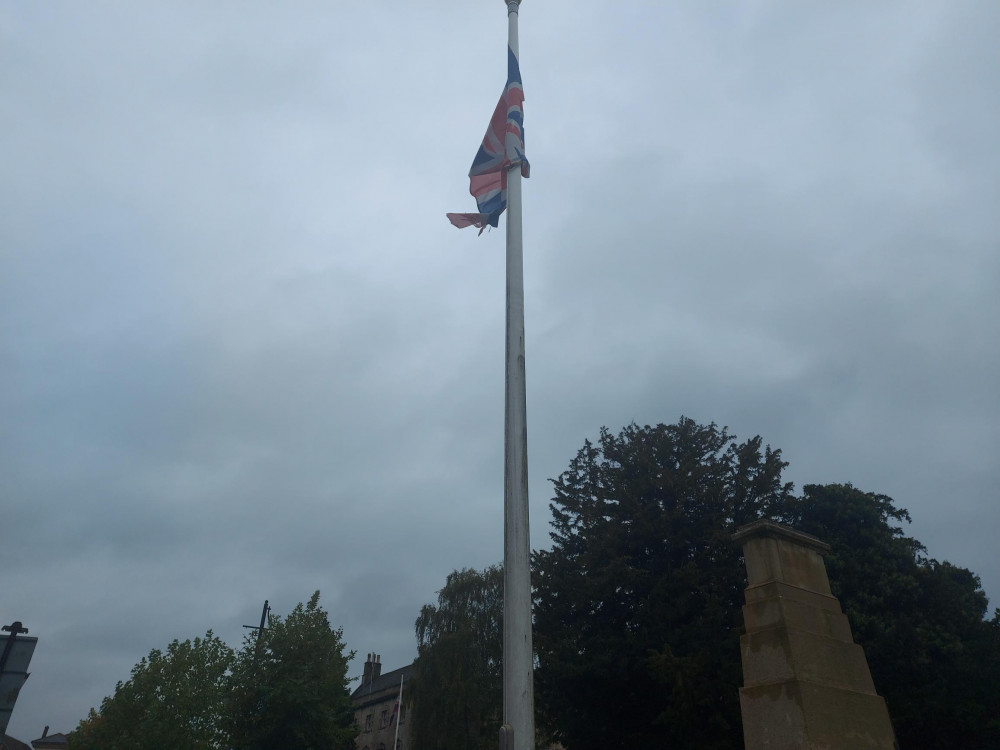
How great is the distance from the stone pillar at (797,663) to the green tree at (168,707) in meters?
28.8

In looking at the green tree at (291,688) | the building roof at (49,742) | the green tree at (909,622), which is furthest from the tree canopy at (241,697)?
the building roof at (49,742)

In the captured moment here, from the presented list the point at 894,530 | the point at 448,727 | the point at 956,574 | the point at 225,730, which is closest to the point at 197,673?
the point at 225,730

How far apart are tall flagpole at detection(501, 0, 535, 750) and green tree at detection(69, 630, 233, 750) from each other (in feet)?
96.4

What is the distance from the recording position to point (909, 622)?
3036 centimetres

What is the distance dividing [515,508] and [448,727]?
38024 mm

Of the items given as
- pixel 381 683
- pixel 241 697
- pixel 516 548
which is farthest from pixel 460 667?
pixel 381 683

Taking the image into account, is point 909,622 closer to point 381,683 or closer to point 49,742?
point 381,683

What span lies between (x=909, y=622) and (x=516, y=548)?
92.5ft

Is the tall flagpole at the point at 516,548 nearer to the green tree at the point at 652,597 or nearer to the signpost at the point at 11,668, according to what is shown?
the signpost at the point at 11,668

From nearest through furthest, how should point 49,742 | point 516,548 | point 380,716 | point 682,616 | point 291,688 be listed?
point 516,548
point 682,616
point 291,688
point 380,716
point 49,742

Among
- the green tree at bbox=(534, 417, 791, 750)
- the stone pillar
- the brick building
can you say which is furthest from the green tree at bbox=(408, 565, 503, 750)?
the stone pillar

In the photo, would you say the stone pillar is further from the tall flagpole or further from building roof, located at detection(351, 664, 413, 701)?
building roof, located at detection(351, 664, 413, 701)

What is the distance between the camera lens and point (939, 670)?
2869 centimetres

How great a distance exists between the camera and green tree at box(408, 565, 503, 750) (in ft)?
139
